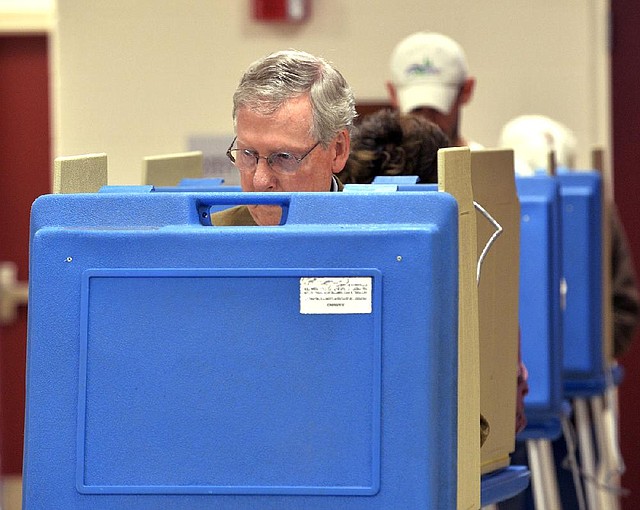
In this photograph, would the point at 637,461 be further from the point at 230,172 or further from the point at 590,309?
the point at 590,309

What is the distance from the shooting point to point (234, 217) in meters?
2.07

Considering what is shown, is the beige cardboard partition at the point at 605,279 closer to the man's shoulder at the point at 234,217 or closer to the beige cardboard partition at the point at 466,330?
the man's shoulder at the point at 234,217

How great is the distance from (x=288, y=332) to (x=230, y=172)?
11.6 feet

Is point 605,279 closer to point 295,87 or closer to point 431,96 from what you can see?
point 431,96

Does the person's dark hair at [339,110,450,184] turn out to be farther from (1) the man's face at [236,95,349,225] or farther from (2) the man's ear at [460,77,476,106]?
(2) the man's ear at [460,77,476,106]

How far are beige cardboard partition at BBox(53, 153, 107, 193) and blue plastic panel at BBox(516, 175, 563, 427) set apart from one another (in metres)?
1.22

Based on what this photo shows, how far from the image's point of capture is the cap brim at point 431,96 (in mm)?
3338

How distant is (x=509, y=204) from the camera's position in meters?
2.30

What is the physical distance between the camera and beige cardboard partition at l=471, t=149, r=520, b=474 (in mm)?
2076

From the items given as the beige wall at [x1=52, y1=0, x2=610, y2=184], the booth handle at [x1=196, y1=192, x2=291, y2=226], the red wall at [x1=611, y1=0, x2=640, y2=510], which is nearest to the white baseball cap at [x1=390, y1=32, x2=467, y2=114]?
the beige wall at [x1=52, y1=0, x2=610, y2=184]

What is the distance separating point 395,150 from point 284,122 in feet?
2.12

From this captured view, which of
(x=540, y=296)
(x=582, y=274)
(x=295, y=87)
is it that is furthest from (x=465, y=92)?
(x=295, y=87)

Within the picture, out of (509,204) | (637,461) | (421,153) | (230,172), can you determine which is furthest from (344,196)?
(637,461)

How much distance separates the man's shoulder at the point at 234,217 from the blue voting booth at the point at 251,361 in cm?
54
